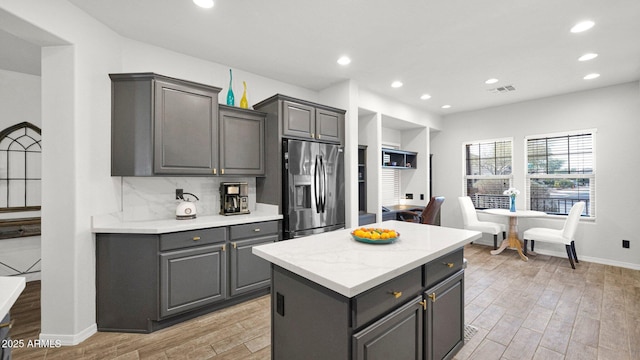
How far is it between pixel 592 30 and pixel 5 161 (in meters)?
6.75

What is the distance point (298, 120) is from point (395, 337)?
2.61 meters

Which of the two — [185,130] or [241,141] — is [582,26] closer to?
[241,141]

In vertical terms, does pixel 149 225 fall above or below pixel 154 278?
above

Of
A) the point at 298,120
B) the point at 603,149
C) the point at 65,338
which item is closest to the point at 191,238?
the point at 65,338

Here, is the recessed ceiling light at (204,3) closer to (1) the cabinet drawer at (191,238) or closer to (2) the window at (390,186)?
(1) the cabinet drawer at (191,238)

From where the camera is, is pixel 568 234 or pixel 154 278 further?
pixel 568 234

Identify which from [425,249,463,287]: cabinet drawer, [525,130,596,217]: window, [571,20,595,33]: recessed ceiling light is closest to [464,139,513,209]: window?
[525,130,596,217]: window

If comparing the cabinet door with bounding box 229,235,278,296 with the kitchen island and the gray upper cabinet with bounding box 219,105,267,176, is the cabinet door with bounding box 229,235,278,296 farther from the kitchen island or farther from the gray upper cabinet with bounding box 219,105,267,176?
the kitchen island

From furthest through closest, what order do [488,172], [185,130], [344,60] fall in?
[488,172], [344,60], [185,130]

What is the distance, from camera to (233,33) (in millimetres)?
2668

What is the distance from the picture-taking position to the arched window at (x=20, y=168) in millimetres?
3348

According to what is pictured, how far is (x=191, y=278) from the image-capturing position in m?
2.51

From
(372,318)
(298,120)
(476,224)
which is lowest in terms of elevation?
(476,224)

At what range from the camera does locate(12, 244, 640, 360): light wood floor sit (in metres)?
2.07
